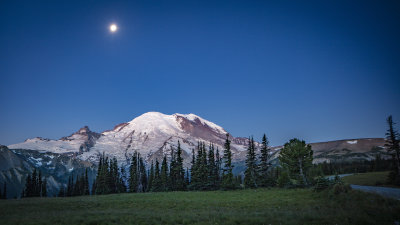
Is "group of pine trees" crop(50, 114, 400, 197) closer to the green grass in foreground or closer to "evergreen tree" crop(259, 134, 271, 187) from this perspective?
"evergreen tree" crop(259, 134, 271, 187)

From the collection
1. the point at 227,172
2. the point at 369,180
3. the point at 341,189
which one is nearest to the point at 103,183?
the point at 227,172

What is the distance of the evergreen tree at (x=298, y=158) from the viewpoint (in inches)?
1607

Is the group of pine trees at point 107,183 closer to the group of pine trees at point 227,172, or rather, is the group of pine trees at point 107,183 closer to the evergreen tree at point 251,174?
the group of pine trees at point 227,172

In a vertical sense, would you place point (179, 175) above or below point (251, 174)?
below

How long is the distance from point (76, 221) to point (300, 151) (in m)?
36.2

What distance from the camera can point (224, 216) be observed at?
15.9 meters

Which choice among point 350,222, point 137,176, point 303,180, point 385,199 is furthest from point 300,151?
point 137,176

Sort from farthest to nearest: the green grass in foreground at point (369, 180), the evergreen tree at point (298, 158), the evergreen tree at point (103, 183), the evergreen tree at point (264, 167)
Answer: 1. the evergreen tree at point (103, 183)
2. the evergreen tree at point (264, 167)
3. the evergreen tree at point (298, 158)
4. the green grass in foreground at point (369, 180)

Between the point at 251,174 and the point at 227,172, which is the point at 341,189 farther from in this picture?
the point at 227,172

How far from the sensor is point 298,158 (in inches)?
1634

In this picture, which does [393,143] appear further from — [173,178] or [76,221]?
[173,178]

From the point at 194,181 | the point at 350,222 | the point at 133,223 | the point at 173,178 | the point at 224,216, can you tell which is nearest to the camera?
the point at 350,222

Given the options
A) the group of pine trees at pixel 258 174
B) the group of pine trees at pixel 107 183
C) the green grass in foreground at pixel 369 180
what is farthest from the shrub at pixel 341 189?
the group of pine trees at pixel 107 183

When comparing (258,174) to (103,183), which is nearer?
(258,174)
